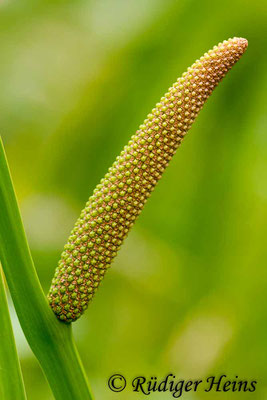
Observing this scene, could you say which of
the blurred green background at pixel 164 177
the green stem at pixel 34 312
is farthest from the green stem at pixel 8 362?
the blurred green background at pixel 164 177

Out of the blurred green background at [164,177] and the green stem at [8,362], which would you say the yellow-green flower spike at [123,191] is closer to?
the green stem at [8,362]

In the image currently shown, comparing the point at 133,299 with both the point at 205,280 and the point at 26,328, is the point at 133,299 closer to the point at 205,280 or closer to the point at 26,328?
the point at 205,280

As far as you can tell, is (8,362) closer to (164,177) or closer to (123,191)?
(123,191)

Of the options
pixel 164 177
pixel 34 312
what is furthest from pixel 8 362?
pixel 164 177

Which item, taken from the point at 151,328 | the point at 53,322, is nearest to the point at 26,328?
the point at 53,322

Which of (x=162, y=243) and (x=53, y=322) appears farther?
(x=162, y=243)

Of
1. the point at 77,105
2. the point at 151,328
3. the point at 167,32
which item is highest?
Result: the point at 167,32

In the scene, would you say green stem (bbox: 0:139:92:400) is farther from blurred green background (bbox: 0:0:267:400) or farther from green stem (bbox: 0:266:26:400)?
blurred green background (bbox: 0:0:267:400)
